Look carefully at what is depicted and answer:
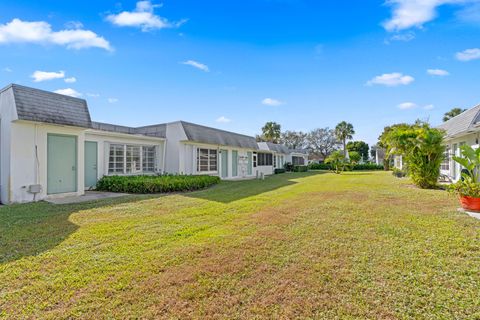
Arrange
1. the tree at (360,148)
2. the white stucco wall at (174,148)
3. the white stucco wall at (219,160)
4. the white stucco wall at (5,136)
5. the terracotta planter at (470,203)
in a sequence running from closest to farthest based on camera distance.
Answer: the terracotta planter at (470,203)
the white stucco wall at (5,136)
the white stucco wall at (174,148)
the white stucco wall at (219,160)
the tree at (360,148)

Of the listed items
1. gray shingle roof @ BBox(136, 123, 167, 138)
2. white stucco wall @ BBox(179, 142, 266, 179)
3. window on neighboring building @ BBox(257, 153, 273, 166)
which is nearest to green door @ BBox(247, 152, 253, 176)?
white stucco wall @ BBox(179, 142, 266, 179)

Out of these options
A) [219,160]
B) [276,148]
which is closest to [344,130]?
[276,148]

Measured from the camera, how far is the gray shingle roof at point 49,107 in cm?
878

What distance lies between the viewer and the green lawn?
269 cm

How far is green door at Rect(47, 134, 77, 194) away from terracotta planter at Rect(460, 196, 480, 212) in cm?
1429

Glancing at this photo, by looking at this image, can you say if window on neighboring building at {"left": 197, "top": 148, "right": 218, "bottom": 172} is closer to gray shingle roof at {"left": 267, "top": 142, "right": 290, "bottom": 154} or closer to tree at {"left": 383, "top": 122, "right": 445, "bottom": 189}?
tree at {"left": 383, "top": 122, "right": 445, "bottom": 189}

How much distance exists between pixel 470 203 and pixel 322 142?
55.3 meters

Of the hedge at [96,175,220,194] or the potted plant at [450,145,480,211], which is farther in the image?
the hedge at [96,175,220,194]

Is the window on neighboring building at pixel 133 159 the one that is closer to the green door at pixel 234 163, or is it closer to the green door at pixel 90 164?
the green door at pixel 90 164

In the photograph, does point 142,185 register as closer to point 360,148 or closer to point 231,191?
point 231,191

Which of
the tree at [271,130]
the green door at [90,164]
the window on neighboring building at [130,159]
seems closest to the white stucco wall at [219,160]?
the window on neighboring building at [130,159]

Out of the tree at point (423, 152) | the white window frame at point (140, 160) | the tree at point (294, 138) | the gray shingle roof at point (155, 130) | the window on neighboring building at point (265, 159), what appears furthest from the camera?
the tree at point (294, 138)

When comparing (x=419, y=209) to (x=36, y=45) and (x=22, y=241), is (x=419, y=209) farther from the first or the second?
(x=36, y=45)

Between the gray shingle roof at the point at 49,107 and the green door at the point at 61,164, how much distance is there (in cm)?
79
